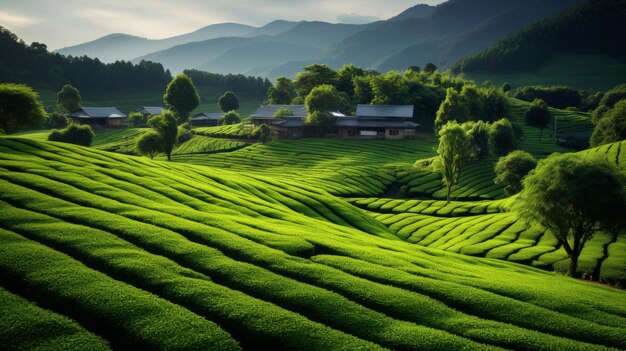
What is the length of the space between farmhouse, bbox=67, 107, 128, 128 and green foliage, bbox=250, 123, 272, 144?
68.6 meters

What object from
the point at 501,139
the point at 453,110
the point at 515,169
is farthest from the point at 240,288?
the point at 453,110

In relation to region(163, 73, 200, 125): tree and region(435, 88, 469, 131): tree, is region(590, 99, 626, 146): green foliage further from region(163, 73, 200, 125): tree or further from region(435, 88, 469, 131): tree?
region(163, 73, 200, 125): tree

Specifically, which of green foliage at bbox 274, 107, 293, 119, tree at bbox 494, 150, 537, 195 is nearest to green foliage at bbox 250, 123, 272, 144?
green foliage at bbox 274, 107, 293, 119

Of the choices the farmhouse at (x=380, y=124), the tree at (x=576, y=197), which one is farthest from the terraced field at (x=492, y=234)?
the farmhouse at (x=380, y=124)

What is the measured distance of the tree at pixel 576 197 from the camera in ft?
130

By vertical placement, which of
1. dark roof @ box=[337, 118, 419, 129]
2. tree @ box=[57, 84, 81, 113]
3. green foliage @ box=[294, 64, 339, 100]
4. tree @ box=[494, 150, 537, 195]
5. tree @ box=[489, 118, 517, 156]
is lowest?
tree @ box=[494, 150, 537, 195]

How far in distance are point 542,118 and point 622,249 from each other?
359 ft

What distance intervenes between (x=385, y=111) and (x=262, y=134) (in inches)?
1738

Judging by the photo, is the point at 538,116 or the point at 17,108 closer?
the point at 17,108

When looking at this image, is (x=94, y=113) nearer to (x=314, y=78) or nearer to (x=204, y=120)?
(x=204, y=120)

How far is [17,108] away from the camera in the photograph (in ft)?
244

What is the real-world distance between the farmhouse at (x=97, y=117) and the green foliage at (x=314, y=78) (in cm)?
7378

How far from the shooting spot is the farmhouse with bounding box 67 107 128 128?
171500 mm

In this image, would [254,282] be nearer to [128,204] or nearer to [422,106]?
[128,204]
